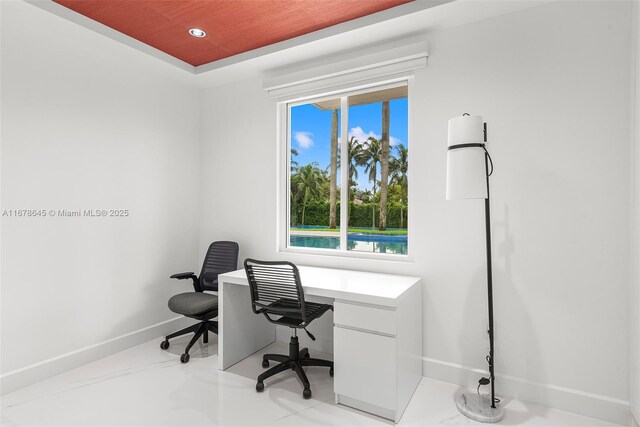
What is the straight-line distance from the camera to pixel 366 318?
7.07 ft

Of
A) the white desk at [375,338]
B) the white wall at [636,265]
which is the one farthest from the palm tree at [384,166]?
the white wall at [636,265]

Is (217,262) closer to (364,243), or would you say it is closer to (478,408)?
(364,243)

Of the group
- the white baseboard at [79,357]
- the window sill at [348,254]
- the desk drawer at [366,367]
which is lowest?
the white baseboard at [79,357]

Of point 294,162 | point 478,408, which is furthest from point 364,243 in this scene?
point 478,408

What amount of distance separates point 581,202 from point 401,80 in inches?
62.3

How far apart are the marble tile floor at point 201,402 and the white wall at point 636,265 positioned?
1.12 feet

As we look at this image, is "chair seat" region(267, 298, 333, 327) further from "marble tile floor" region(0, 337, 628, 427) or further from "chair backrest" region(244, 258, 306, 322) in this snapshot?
"marble tile floor" region(0, 337, 628, 427)

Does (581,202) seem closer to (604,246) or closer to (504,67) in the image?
(604,246)

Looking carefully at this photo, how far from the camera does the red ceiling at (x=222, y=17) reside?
243 centimetres

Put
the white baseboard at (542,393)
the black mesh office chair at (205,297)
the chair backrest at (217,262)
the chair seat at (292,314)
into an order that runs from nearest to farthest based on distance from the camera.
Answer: the white baseboard at (542,393) < the chair seat at (292,314) < the black mesh office chair at (205,297) < the chair backrest at (217,262)

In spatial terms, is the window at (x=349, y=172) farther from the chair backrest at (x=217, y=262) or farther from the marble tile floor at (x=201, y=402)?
the marble tile floor at (x=201, y=402)

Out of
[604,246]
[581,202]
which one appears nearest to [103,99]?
[581,202]

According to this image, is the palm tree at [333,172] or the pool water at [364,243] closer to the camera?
the pool water at [364,243]

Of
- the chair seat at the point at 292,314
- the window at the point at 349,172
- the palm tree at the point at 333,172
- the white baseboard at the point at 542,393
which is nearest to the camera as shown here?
the white baseboard at the point at 542,393
